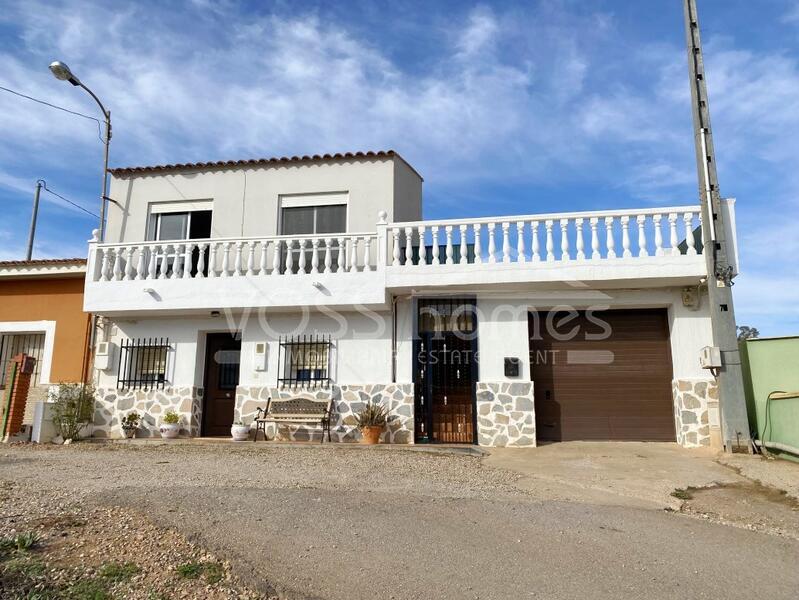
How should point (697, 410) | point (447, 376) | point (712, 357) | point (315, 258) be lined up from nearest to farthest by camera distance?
point (712, 357) → point (697, 410) → point (447, 376) → point (315, 258)

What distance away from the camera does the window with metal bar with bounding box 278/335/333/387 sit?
10609mm

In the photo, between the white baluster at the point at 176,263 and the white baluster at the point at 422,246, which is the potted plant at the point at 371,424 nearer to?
the white baluster at the point at 422,246

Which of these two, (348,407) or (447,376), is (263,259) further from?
(447,376)

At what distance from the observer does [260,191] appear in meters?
12.1

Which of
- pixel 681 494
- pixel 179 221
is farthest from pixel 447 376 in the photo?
pixel 179 221

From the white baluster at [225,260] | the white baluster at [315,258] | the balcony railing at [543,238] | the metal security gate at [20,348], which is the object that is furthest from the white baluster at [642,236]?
the metal security gate at [20,348]

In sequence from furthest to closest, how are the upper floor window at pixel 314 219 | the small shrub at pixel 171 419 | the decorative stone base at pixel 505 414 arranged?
1. the upper floor window at pixel 314 219
2. the small shrub at pixel 171 419
3. the decorative stone base at pixel 505 414

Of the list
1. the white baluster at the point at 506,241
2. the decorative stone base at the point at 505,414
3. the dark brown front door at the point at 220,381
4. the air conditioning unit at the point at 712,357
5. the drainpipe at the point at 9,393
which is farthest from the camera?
the dark brown front door at the point at 220,381

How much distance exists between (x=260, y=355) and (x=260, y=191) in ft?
11.6

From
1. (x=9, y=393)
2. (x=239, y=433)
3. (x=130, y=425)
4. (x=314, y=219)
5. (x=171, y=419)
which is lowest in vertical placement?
(x=239, y=433)

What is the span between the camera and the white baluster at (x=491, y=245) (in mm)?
9875

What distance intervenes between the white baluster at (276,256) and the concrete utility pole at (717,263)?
701 cm

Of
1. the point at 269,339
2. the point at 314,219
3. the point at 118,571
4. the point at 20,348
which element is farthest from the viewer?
the point at 314,219

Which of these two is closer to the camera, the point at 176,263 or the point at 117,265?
the point at 176,263
